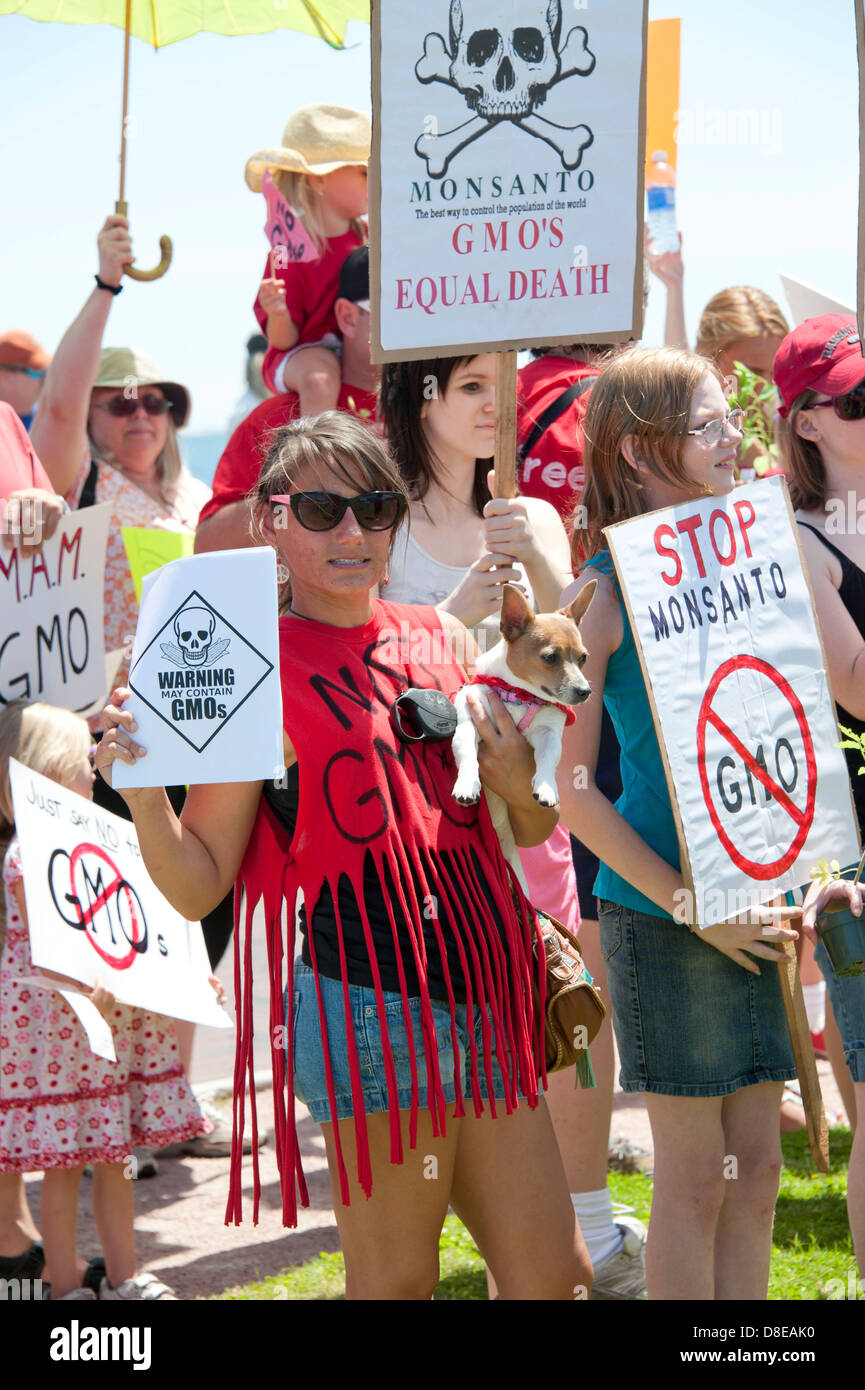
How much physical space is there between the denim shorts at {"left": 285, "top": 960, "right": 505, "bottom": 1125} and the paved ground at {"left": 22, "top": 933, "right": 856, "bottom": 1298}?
70.8 inches

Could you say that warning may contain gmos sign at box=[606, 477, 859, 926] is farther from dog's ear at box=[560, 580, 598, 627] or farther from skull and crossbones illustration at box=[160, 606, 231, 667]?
skull and crossbones illustration at box=[160, 606, 231, 667]

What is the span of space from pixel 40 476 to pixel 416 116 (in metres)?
1.97

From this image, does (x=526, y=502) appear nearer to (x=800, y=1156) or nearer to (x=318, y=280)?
(x=318, y=280)

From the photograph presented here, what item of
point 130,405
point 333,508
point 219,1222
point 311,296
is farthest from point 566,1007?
point 130,405

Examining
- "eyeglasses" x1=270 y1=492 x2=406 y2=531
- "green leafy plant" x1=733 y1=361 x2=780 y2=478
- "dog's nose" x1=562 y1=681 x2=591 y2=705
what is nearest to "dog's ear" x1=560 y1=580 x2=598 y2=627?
"dog's nose" x1=562 y1=681 x2=591 y2=705

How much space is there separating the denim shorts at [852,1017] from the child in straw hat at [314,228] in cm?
240

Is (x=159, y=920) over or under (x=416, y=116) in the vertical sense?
under

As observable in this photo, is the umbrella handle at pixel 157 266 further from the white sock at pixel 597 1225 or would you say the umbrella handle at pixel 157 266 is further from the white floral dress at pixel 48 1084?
the white sock at pixel 597 1225

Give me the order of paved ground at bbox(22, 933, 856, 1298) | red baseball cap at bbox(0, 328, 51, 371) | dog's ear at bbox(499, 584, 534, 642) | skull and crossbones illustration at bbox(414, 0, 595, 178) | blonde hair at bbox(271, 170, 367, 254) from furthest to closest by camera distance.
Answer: red baseball cap at bbox(0, 328, 51, 371) → blonde hair at bbox(271, 170, 367, 254) → paved ground at bbox(22, 933, 856, 1298) → skull and crossbones illustration at bbox(414, 0, 595, 178) → dog's ear at bbox(499, 584, 534, 642)

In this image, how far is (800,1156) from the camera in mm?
4871

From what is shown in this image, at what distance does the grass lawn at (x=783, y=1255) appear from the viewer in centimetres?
393

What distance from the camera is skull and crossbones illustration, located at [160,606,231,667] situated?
251cm

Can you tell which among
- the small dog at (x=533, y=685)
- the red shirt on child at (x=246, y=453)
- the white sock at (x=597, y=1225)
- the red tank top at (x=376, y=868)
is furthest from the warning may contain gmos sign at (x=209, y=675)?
the white sock at (x=597, y=1225)
